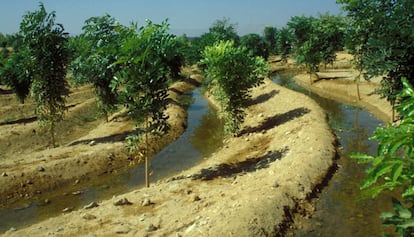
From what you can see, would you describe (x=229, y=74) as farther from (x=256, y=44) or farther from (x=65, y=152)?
(x=256, y=44)

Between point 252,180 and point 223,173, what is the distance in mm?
1992

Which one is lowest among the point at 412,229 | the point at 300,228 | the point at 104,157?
the point at 300,228

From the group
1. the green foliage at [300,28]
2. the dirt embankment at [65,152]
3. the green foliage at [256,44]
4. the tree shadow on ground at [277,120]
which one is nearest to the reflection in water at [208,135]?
the dirt embankment at [65,152]

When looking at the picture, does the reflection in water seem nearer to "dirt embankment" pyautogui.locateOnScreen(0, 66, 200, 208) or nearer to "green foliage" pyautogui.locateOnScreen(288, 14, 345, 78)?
"dirt embankment" pyautogui.locateOnScreen(0, 66, 200, 208)

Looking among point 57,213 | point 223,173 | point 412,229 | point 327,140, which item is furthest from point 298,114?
point 412,229

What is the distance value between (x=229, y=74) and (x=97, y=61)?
989 centimetres

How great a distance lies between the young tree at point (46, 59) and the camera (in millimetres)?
20078

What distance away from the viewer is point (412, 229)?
3.76 metres

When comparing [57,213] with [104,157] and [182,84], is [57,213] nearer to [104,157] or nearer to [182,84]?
[104,157]

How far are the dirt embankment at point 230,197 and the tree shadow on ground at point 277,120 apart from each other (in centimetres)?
169

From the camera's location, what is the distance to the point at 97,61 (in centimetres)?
2559

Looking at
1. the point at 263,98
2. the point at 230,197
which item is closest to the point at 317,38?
the point at 263,98

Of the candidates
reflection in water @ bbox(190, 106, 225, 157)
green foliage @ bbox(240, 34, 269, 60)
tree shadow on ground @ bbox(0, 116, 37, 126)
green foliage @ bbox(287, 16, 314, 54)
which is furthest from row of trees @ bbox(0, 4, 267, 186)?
green foliage @ bbox(240, 34, 269, 60)

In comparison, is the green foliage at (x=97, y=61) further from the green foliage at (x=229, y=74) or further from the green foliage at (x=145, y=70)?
the green foliage at (x=145, y=70)
